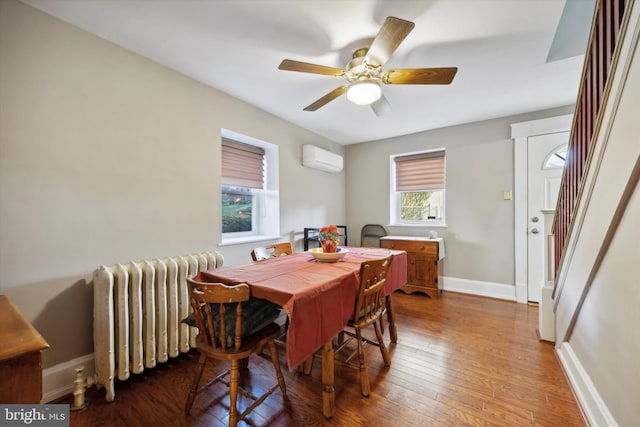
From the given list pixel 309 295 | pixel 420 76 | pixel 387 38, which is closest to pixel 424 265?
pixel 420 76

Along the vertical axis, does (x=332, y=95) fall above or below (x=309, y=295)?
above

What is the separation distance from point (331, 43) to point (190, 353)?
263cm

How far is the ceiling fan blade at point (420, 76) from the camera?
64.9 inches

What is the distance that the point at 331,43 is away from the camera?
73.3 inches

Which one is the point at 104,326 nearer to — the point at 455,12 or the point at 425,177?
the point at 455,12

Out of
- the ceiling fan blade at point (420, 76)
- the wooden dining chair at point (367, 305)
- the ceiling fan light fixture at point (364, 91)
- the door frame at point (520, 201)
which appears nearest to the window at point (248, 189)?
the ceiling fan light fixture at point (364, 91)

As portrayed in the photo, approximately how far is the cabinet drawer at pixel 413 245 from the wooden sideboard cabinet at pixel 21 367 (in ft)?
11.5

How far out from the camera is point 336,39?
1.82 metres

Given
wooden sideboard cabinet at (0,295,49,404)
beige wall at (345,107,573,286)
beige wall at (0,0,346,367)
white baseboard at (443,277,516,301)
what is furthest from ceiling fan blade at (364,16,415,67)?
white baseboard at (443,277,516,301)

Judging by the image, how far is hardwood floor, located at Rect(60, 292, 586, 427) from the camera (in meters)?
1.44

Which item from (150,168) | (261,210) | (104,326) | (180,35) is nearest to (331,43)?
(180,35)

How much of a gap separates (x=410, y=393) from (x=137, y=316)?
1842 mm

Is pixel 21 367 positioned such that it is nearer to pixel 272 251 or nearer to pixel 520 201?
pixel 272 251

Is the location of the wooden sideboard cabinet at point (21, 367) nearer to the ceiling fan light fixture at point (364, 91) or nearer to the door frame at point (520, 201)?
the ceiling fan light fixture at point (364, 91)
